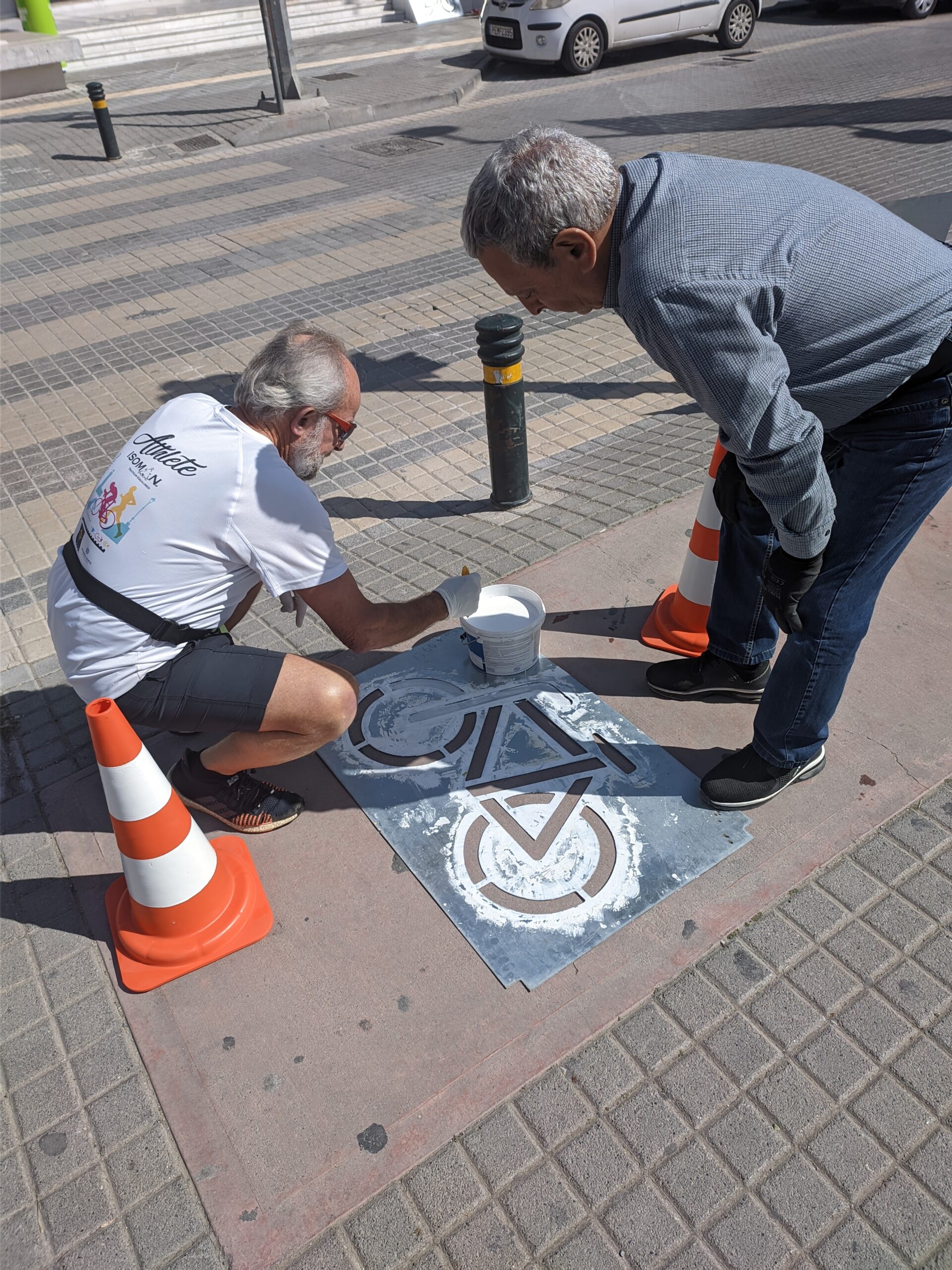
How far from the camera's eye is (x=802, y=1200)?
1.85 meters

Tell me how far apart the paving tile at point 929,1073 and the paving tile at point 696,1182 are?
48cm

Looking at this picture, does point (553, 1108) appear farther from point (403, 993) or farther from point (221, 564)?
point (221, 564)

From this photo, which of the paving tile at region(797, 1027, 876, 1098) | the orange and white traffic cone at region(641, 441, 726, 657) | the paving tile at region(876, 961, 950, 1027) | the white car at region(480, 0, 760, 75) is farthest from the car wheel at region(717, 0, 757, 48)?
the paving tile at region(797, 1027, 876, 1098)

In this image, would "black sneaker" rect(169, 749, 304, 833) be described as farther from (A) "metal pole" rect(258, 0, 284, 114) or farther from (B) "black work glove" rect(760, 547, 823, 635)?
(A) "metal pole" rect(258, 0, 284, 114)

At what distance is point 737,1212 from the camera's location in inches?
72.4

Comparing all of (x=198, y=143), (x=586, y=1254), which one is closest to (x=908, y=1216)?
(x=586, y=1254)

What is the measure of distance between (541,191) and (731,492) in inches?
46.2

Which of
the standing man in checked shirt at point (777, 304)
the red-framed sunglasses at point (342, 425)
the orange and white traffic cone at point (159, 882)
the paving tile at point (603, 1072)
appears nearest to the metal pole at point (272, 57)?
the red-framed sunglasses at point (342, 425)

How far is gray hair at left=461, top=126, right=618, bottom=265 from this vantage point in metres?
1.82

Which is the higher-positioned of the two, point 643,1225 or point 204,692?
point 204,692

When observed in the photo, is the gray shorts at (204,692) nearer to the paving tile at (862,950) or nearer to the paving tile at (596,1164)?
the paving tile at (596,1164)

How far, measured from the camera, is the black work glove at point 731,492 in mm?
2639

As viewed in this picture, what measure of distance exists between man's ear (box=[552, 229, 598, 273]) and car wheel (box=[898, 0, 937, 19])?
66.7ft

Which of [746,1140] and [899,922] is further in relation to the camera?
[899,922]
